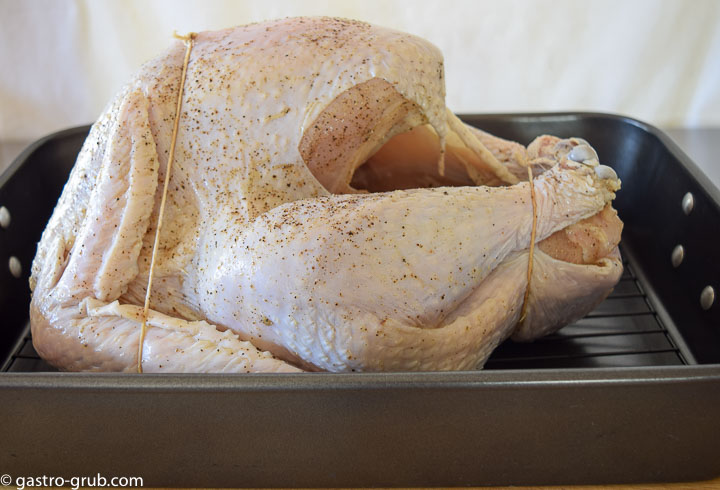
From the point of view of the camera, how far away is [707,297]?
147 cm

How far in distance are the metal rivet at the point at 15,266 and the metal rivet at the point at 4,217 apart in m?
0.08

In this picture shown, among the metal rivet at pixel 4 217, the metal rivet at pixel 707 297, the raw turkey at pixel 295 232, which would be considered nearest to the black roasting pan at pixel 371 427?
the raw turkey at pixel 295 232

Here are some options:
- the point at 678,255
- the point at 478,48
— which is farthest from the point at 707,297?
the point at 478,48

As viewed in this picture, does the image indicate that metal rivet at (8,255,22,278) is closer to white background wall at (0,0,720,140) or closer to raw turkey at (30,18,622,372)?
raw turkey at (30,18,622,372)

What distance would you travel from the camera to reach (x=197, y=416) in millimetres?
1061

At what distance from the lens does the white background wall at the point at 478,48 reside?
8.27 feet

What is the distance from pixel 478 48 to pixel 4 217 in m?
1.76

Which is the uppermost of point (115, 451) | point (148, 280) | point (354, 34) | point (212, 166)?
point (354, 34)

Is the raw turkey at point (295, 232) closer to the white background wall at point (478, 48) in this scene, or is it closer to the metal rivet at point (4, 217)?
the metal rivet at point (4, 217)

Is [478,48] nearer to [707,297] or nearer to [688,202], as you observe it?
[688,202]

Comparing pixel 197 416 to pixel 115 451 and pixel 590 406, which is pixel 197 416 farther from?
pixel 590 406

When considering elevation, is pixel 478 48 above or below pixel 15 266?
above

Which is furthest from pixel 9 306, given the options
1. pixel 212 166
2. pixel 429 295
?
pixel 429 295

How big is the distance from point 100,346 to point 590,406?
2.79 ft
